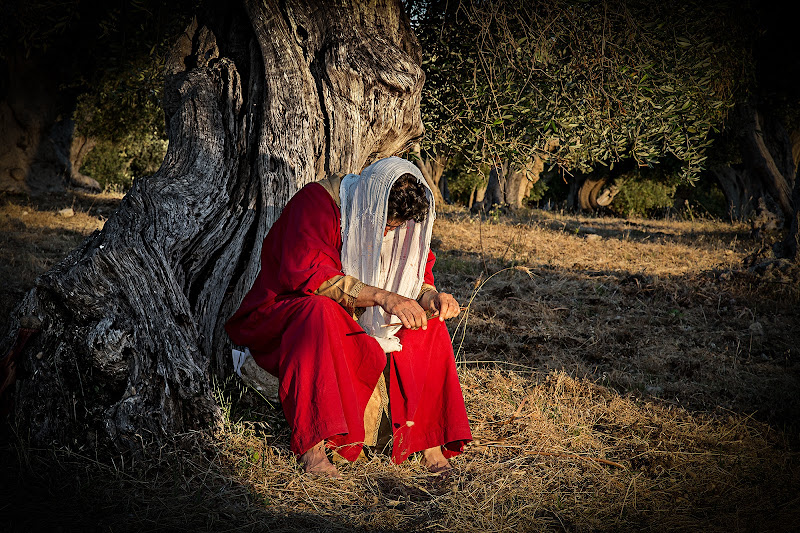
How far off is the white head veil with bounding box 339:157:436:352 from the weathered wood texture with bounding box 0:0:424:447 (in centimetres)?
107

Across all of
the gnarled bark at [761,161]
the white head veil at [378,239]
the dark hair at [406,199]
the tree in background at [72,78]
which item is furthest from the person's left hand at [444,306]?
the gnarled bark at [761,161]

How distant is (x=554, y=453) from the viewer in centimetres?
377

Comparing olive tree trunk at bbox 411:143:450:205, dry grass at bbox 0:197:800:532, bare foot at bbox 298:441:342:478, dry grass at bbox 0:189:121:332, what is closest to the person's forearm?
bare foot at bbox 298:441:342:478

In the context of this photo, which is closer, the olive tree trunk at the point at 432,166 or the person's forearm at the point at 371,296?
the person's forearm at the point at 371,296

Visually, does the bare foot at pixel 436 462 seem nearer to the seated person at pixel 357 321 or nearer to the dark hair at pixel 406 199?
the seated person at pixel 357 321

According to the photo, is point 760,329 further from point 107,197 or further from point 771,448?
point 107,197

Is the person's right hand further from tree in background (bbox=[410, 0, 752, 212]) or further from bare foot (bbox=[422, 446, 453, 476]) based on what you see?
tree in background (bbox=[410, 0, 752, 212])

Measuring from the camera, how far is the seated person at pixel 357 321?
3.17 meters

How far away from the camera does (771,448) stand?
396 cm

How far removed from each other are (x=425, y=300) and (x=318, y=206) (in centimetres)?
91

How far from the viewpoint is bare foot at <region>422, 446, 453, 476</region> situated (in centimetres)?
354

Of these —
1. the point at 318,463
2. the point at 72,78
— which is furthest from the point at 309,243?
the point at 72,78

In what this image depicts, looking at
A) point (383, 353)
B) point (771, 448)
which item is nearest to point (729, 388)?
point (771, 448)

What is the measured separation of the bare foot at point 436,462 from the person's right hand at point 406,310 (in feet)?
2.83
